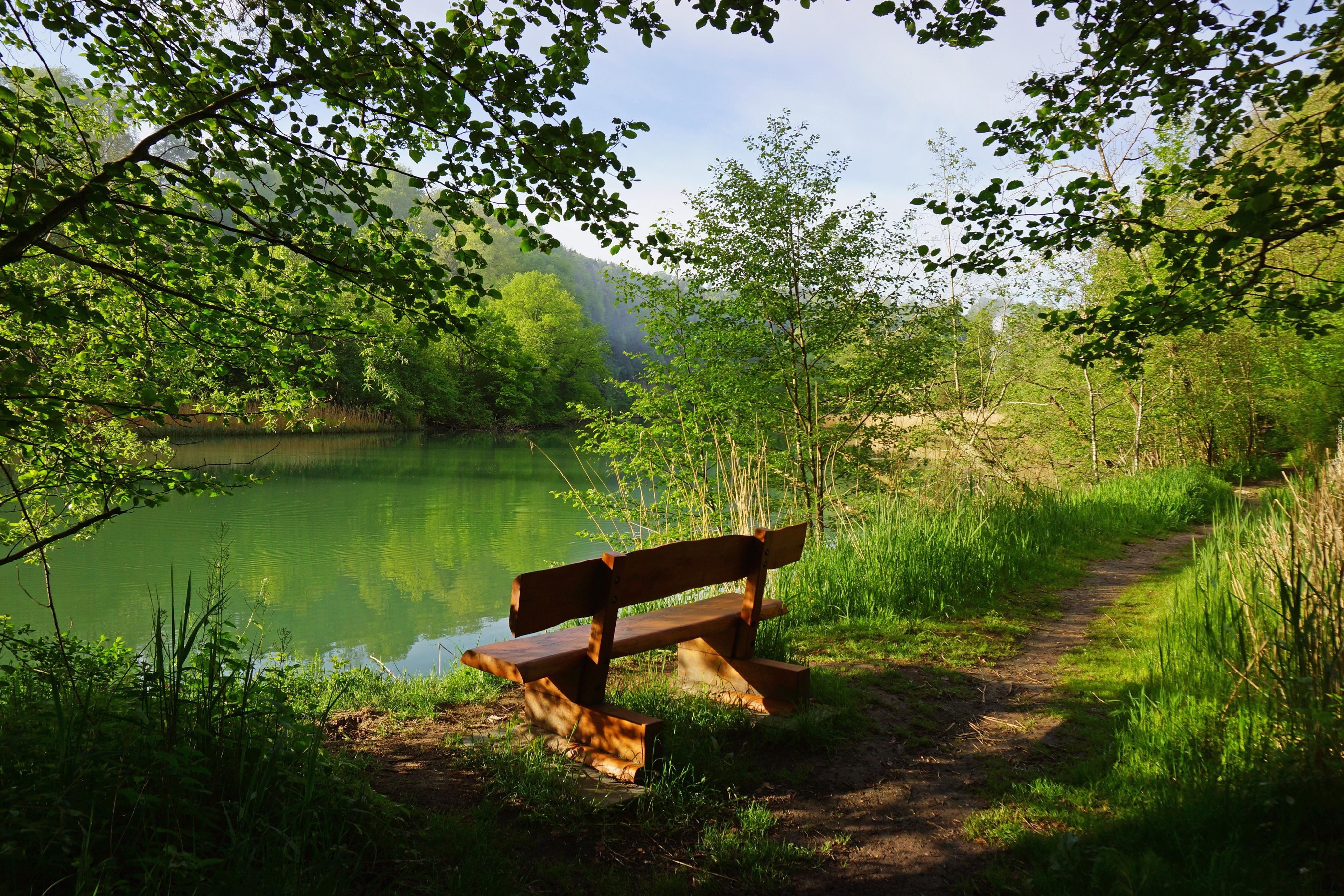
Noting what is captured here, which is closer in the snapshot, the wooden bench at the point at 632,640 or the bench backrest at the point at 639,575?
the bench backrest at the point at 639,575

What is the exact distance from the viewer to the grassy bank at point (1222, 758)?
1940mm

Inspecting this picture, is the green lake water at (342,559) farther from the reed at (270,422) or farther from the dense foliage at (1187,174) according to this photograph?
the dense foliage at (1187,174)

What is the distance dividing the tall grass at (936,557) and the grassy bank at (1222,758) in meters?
1.62

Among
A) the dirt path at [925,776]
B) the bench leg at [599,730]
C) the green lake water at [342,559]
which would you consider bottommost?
the green lake water at [342,559]

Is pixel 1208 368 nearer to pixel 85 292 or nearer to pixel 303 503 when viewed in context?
pixel 85 292

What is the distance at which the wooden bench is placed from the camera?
9.03 ft

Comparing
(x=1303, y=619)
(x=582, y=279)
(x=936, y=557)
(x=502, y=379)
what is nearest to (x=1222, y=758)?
(x=1303, y=619)

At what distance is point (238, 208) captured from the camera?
9.62 ft

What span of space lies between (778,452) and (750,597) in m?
5.05

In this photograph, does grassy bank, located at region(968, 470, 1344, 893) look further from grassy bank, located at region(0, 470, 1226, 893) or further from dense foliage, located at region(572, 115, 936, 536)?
dense foliage, located at region(572, 115, 936, 536)

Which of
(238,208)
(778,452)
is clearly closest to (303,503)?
(778,452)

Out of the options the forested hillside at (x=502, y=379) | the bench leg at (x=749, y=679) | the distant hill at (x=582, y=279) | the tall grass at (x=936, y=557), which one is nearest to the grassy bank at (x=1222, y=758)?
the bench leg at (x=749, y=679)

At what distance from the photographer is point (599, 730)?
291cm

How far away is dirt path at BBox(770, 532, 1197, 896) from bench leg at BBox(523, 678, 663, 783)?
566 mm
